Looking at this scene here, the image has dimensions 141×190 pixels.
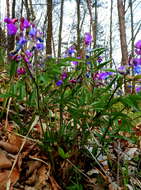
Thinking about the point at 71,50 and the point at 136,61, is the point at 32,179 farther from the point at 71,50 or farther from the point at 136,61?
the point at 71,50

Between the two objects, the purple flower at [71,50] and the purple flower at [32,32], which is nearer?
the purple flower at [32,32]

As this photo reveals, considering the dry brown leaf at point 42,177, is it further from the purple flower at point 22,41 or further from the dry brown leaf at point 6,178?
the purple flower at point 22,41

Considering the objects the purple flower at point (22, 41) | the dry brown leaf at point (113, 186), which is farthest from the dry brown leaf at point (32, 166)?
the purple flower at point (22, 41)

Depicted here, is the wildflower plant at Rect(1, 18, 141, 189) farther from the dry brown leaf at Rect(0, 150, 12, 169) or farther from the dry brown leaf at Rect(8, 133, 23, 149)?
the dry brown leaf at Rect(0, 150, 12, 169)

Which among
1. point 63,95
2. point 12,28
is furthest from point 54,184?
point 12,28

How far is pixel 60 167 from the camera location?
0.99 meters

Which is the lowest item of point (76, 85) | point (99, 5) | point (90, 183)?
point (90, 183)

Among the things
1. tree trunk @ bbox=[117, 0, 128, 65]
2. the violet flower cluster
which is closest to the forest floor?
the violet flower cluster

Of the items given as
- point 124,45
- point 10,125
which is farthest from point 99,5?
point 10,125

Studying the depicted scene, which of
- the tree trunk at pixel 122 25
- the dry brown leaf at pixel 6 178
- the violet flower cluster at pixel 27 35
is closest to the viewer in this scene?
the dry brown leaf at pixel 6 178

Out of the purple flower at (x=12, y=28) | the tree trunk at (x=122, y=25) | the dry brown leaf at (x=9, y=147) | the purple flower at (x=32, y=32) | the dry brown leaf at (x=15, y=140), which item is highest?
the tree trunk at (x=122, y=25)

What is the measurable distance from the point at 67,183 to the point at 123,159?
426 millimetres

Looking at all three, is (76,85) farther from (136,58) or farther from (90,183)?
(90,183)

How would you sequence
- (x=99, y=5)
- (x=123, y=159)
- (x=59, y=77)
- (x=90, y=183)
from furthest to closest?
(x=99, y=5), (x=123, y=159), (x=59, y=77), (x=90, y=183)
